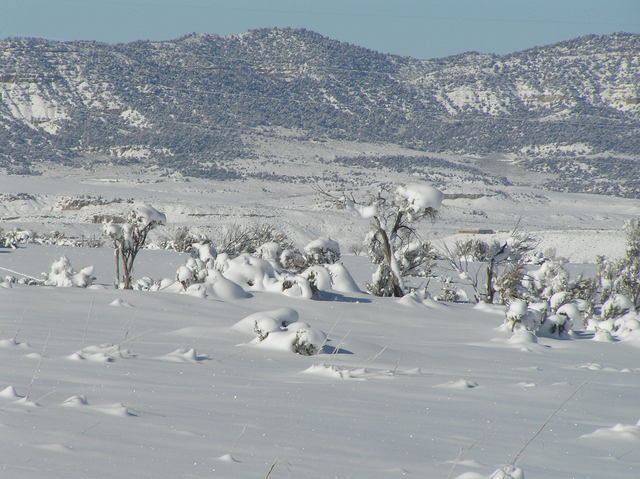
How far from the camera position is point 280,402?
5.02m

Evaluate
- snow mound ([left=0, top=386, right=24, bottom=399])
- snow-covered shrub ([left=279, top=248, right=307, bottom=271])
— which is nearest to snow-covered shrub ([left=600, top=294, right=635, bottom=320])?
snow-covered shrub ([left=279, top=248, right=307, bottom=271])

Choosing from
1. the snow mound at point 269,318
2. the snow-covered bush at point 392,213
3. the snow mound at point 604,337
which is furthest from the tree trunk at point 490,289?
the snow mound at point 269,318

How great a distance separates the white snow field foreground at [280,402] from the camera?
3.57m

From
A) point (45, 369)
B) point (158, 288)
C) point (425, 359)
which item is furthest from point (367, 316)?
point (45, 369)

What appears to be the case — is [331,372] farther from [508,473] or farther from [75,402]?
[508,473]

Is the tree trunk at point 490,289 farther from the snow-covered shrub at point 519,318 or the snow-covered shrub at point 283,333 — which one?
the snow-covered shrub at point 283,333

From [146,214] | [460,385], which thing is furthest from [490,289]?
[460,385]

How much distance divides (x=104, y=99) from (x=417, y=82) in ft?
187

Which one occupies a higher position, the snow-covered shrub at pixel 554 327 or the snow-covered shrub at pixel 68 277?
the snow-covered shrub at pixel 554 327

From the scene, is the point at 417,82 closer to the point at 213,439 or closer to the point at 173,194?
the point at 173,194

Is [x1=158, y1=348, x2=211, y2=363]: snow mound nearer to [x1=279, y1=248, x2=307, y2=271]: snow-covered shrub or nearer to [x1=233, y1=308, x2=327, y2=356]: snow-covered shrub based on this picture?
[x1=233, y1=308, x2=327, y2=356]: snow-covered shrub

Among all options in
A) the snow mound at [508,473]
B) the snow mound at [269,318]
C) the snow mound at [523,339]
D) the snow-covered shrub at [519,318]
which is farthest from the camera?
the snow-covered shrub at [519,318]

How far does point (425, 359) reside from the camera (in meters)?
7.84

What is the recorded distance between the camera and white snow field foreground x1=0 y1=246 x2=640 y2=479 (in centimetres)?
357
